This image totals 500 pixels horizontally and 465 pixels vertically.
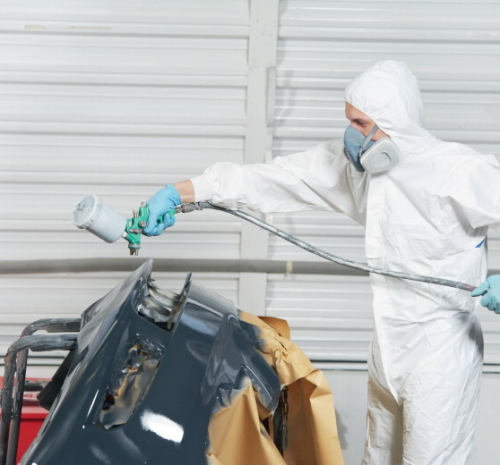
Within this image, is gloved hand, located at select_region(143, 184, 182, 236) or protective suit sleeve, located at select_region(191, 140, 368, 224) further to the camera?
protective suit sleeve, located at select_region(191, 140, 368, 224)

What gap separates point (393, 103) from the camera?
7.21 feet

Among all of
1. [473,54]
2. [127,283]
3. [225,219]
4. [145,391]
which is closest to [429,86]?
[473,54]

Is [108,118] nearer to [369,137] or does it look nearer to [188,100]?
[188,100]

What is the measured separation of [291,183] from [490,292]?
78 centimetres

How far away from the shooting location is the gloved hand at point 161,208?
2262 millimetres

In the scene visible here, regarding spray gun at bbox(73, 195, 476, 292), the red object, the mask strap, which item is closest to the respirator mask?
the mask strap

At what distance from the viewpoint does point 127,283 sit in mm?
1811

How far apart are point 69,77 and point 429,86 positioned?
1767 millimetres

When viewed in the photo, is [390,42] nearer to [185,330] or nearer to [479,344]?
[479,344]

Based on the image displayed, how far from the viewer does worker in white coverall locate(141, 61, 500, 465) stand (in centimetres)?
221

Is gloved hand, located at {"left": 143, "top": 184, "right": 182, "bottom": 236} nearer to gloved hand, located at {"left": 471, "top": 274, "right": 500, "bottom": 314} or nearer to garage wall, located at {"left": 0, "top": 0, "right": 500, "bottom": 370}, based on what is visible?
gloved hand, located at {"left": 471, "top": 274, "right": 500, "bottom": 314}

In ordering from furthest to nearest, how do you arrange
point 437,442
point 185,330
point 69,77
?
point 69,77 < point 437,442 < point 185,330

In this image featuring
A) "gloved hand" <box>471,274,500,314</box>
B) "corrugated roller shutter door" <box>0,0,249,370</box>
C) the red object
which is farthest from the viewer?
"corrugated roller shutter door" <box>0,0,249,370</box>

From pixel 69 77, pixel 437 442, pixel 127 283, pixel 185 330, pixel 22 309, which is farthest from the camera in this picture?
pixel 22 309
